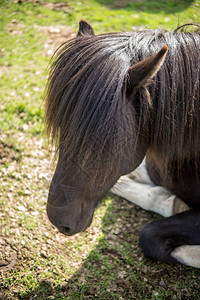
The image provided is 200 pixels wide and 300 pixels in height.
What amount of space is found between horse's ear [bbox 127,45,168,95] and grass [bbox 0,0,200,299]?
4.10 ft

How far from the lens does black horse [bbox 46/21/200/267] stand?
6.06ft

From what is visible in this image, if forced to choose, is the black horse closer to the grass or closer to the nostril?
the nostril

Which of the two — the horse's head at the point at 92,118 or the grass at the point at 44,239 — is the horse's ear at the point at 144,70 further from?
the grass at the point at 44,239

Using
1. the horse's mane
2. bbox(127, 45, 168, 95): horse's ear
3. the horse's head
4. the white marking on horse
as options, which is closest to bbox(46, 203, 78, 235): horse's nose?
the horse's head

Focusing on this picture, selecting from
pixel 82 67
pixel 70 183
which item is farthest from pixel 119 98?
pixel 70 183

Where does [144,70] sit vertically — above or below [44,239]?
above

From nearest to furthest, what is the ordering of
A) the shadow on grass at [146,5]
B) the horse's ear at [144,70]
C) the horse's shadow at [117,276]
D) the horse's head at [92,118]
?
the horse's ear at [144,70] → the horse's head at [92,118] → the horse's shadow at [117,276] → the shadow on grass at [146,5]

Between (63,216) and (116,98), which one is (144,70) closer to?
(116,98)

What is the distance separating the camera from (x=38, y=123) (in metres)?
4.23

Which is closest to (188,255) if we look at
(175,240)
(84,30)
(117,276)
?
(175,240)

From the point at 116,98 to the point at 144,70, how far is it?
0.23 meters

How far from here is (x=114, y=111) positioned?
1.82 meters

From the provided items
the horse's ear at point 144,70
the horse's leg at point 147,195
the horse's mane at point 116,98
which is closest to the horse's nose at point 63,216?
the horse's mane at point 116,98

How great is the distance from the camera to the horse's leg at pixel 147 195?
3211 mm
